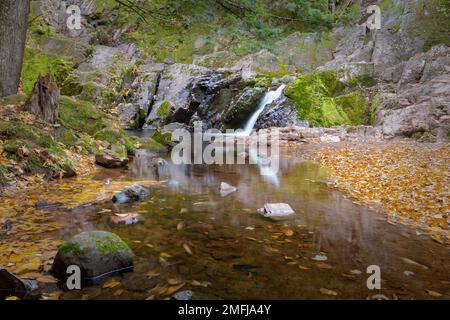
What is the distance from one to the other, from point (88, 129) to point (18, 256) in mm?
7463

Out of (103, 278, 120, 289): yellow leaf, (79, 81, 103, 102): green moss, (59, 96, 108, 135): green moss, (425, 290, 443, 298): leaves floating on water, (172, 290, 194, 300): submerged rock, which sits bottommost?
(425, 290, 443, 298): leaves floating on water

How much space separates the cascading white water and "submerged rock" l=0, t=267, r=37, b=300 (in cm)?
1802

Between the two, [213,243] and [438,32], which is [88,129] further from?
[438,32]

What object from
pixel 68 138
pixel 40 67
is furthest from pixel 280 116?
→ pixel 68 138

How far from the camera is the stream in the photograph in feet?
10.7

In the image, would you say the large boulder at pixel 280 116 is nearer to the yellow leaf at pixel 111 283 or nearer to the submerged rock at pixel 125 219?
the submerged rock at pixel 125 219

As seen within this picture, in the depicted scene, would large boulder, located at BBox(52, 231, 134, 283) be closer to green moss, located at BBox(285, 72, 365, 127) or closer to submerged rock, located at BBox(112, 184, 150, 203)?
submerged rock, located at BBox(112, 184, 150, 203)

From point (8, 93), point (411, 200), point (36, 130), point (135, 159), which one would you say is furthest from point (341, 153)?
point (8, 93)

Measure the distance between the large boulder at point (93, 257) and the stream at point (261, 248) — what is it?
16 centimetres

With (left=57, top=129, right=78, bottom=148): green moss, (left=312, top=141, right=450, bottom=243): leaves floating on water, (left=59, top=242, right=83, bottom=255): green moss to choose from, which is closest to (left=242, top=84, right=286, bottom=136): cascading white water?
(left=312, top=141, right=450, bottom=243): leaves floating on water

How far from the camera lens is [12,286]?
2984 mm

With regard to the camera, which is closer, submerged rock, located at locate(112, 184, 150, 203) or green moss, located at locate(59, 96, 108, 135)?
submerged rock, located at locate(112, 184, 150, 203)

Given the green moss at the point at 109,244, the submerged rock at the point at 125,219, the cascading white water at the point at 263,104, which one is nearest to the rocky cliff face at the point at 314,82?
the cascading white water at the point at 263,104

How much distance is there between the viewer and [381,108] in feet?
55.3
